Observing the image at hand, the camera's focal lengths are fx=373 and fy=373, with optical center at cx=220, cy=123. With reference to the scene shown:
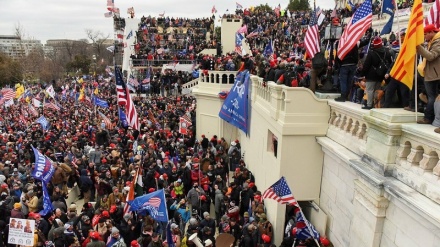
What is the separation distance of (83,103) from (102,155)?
1820 cm

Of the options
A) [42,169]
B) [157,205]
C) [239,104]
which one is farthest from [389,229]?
[42,169]

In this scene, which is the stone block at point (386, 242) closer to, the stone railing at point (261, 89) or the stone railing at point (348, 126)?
the stone railing at point (348, 126)

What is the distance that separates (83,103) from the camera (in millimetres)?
31625

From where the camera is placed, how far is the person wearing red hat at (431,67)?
496cm

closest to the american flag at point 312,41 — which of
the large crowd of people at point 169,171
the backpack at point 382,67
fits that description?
the large crowd of people at point 169,171

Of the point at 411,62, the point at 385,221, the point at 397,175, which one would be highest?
the point at 411,62

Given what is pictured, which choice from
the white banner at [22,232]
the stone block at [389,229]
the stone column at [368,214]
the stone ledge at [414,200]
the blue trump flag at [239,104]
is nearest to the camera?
the stone ledge at [414,200]

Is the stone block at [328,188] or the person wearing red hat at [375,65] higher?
the person wearing red hat at [375,65]

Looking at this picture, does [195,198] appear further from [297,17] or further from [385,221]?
[297,17]

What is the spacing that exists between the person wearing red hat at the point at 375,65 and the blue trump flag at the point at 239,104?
19.6 ft

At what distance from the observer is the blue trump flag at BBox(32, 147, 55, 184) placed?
1124 centimetres

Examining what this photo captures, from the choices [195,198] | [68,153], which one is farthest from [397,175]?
[68,153]

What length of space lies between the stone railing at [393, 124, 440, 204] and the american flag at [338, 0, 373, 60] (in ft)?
9.62

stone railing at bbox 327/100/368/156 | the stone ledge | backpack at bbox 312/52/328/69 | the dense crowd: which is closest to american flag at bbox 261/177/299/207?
the dense crowd
